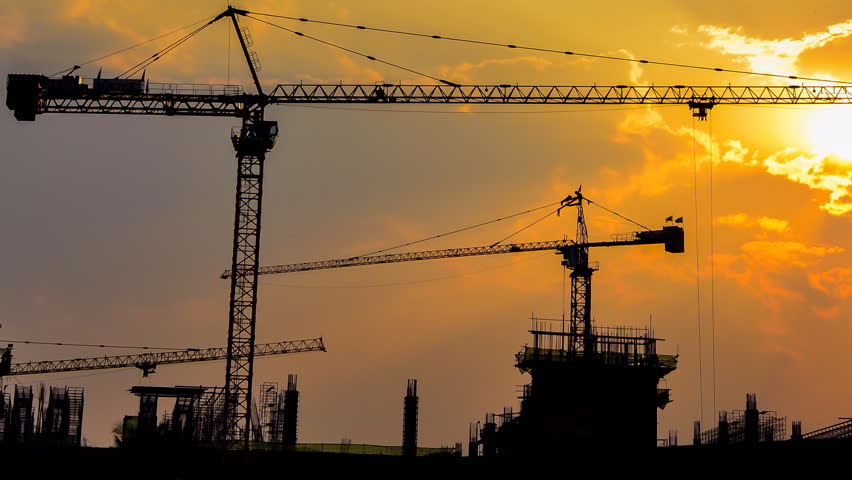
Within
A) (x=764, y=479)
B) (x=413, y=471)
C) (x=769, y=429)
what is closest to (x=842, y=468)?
(x=764, y=479)

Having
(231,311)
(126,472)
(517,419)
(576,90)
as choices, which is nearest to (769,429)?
(517,419)

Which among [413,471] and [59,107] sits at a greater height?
[59,107]

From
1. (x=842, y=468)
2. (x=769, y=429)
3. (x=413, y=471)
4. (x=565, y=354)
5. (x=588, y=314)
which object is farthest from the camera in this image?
(x=588, y=314)

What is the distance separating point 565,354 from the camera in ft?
486

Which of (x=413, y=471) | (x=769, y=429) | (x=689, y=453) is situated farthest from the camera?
(x=769, y=429)

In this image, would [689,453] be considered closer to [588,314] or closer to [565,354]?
[565,354]

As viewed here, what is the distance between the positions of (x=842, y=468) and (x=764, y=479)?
5861mm

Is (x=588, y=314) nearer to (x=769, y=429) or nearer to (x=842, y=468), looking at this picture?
(x=769, y=429)

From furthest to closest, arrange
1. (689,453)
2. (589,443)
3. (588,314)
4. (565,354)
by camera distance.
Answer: (588,314) < (565,354) < (589,443) < (689,453)

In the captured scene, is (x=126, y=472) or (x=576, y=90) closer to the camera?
(x=126, y=472)

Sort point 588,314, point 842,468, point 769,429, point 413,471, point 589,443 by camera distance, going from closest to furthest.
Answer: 1. point 842,468
2. point 413,471
3. point 589,443
4. point 769,429
5. point 588,314

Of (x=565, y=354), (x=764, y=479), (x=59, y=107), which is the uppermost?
(x=59, y=107)

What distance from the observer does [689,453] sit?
89000 mm

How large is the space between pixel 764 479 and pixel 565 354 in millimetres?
62500
